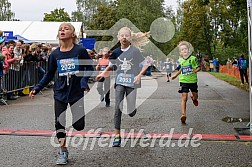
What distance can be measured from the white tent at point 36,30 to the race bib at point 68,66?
19.7 meters

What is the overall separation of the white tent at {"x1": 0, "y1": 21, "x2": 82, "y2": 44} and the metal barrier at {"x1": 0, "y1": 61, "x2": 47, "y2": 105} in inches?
365

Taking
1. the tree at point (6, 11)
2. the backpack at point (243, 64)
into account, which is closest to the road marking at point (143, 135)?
the backpack at point (243, 64)

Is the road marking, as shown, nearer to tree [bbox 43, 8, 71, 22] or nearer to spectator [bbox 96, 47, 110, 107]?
spectator [bbox 96, 47, 110, 107]

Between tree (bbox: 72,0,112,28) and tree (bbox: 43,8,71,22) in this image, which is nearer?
tree (bbox: 43,8,71,22)

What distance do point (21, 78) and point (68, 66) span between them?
9.01m

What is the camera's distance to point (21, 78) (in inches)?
555

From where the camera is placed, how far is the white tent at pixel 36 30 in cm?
2582

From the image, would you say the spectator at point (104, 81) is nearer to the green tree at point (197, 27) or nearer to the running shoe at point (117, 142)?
the running shoe at point (117, 142)

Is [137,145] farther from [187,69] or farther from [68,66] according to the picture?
[187,69]

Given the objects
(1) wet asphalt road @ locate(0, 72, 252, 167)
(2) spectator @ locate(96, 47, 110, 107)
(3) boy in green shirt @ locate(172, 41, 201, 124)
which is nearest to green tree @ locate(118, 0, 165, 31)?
(2) spectator @ locate(96, 47, 110, 107)

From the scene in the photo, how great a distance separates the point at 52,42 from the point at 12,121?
16.8 metres

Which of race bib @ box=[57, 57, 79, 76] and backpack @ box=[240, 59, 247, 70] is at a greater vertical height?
backpack @ box=[240, 59, 247, 70]

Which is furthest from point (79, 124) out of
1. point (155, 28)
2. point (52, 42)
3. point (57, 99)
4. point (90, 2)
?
point (90, 2)

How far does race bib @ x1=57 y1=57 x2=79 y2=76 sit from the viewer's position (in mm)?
5539
